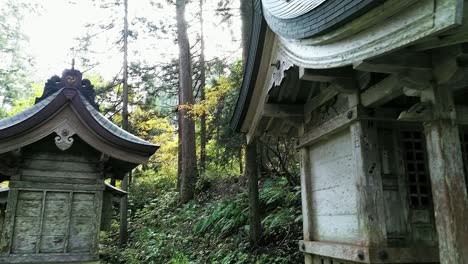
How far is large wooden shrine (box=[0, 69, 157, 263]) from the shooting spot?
5.33 meters

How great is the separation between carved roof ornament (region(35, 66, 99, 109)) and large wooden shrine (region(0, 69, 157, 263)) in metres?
0.02

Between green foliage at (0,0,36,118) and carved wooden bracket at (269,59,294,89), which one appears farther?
green foliage at (0,0,36,118)

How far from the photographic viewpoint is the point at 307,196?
5.89 m

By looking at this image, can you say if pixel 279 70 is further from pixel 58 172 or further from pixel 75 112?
A: pixel 58 172

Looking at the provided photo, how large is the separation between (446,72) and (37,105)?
5.57 meters

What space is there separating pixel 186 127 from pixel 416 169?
1183cm

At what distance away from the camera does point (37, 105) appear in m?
5.72

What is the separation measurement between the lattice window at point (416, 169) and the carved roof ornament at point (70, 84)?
4927 mm

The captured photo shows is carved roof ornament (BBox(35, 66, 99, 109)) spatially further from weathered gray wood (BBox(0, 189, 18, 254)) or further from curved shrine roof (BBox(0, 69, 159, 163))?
weathered gray wood (BBox(0, 189, 18, 254))

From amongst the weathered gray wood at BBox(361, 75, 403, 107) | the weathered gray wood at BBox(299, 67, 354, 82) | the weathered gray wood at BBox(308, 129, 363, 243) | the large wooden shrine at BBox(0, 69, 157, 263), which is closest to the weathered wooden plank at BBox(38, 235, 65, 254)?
the large wooden shrine at BBox(0, 69, 157, 263)

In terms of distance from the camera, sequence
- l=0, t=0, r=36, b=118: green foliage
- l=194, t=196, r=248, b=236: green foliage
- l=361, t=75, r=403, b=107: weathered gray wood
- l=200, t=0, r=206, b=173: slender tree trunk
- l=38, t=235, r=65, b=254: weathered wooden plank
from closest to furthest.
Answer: l=361, t=75, r=403, b=107: weathered gray wood → l=38, t=235, r=65, b=254: weathered wooden plank → l=194, t=196, r=248, b=236: green foliage → l=200, t=0, r=206, b=173: slender tree trunk → l=0, t=0, r=36, b=118: green foliage

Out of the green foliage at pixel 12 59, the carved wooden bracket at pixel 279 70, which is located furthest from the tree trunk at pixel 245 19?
the green foliage at pixel 12 59

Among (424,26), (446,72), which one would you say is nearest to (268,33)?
(446,72)

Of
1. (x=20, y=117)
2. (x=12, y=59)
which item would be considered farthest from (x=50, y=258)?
(x=12, y=59)
